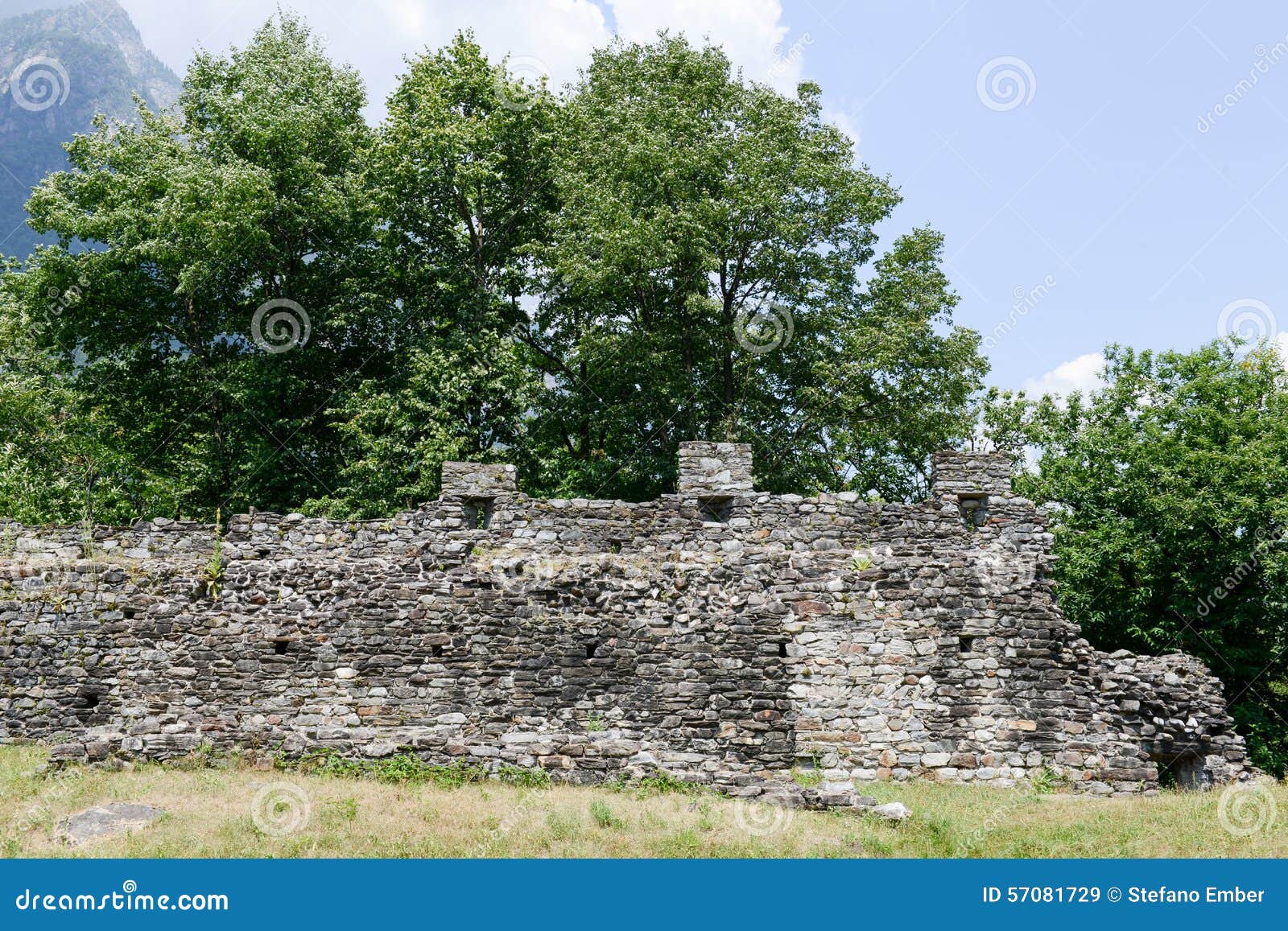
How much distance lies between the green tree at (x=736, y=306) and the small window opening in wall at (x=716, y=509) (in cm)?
834

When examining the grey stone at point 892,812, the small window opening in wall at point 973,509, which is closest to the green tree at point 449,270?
the small window opening in wall at point 973,509

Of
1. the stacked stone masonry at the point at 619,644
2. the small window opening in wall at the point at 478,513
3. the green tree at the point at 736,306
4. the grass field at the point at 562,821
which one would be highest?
the green tree at the point at 736,306

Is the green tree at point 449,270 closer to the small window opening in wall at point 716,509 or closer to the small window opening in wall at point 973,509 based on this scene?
the small window opening in wall at point 716,509

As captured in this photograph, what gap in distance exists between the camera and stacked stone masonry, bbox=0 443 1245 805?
1431cm

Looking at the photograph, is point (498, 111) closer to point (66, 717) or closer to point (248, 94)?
point (248, 94)

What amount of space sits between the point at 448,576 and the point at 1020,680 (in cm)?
915

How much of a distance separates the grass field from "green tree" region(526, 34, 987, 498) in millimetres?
11796

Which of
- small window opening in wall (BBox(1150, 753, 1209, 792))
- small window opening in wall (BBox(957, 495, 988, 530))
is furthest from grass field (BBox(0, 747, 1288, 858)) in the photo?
small window opening in wall (BBox(957, 495, 988, 530))

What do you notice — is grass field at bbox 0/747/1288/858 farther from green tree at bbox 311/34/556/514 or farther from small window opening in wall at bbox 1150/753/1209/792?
green tree at bbox 311/34/556/514

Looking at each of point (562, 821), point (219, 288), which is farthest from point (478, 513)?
point (219, 288)

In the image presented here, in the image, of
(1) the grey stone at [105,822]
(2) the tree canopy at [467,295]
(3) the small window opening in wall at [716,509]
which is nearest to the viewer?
(1) the grey stone at [105,822]

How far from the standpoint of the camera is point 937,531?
15500 mm

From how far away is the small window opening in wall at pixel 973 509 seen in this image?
51.5 feet

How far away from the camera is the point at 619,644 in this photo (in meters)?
14.7
